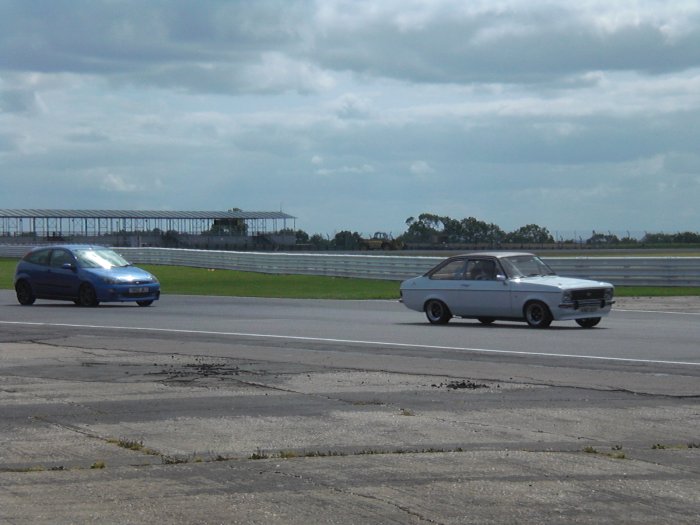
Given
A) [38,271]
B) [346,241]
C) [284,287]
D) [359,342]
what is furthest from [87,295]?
[346,241]

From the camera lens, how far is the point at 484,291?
20016 mm

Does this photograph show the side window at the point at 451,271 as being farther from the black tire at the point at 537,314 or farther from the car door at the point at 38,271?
the car door at the point at 38,271

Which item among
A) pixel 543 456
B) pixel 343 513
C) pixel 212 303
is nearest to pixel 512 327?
pixel 212 303

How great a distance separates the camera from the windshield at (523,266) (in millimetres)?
20078

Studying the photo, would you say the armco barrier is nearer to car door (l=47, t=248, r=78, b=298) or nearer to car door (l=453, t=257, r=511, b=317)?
car door (l=47, t=248, r=78, b=298)

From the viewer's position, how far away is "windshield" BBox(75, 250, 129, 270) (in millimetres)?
26859

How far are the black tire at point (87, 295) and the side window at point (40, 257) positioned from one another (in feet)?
3.94

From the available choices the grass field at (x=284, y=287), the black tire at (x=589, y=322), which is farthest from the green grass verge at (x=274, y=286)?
the black tire at (x=589, y=322)

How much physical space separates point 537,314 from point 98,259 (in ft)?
39.4

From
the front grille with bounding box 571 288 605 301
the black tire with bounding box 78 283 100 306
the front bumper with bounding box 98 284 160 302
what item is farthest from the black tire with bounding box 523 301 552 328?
the black tire with bounding box 78 283 100 306

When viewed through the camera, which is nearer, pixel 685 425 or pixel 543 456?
pixel 543 456

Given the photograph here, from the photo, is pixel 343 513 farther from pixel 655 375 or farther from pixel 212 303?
pixel 212 303

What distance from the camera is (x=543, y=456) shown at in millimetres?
8078

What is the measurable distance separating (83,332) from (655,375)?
9.96 metres
